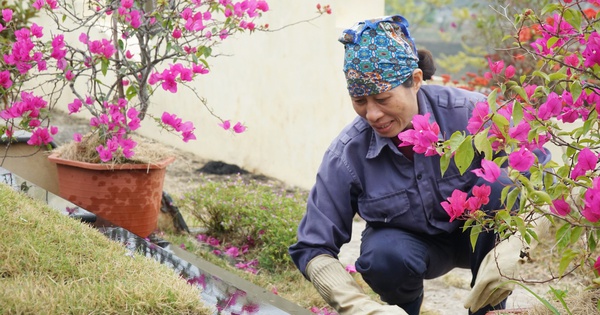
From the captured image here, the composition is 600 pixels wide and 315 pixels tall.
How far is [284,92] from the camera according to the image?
696 cm

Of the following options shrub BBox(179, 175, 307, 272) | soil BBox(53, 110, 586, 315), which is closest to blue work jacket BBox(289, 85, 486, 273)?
soil BBox(53, 110, 586, 315)

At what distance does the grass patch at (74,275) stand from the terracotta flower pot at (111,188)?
958 mm

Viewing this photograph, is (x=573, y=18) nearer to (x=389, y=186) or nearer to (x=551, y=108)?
(x=551, y=108)

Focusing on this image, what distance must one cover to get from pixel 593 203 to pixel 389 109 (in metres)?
1.27

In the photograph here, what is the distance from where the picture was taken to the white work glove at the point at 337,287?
2.72 meters

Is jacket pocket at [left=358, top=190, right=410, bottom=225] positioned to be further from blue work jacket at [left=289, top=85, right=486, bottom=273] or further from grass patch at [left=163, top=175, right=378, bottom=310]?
grass patch at [left=163, top=175, right=378, bottom=310]

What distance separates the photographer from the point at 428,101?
10.6ft

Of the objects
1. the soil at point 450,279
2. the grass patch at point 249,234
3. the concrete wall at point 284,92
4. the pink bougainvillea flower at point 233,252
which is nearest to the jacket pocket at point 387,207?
the soil at point 450,279

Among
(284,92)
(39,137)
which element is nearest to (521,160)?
(39,137)

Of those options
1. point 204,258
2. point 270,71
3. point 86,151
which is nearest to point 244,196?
point 204,258

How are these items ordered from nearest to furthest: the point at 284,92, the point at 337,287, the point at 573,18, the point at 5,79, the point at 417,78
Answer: the point at 573,18 < the point at 337,287 < the point at 417,78 < the point at 5,79 < the point at 284,92

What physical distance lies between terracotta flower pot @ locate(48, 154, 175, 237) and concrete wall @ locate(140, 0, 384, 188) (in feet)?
7.92

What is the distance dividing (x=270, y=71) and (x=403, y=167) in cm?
400

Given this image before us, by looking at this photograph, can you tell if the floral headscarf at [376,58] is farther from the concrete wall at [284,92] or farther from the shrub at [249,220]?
the concrete wall at [284,92]
